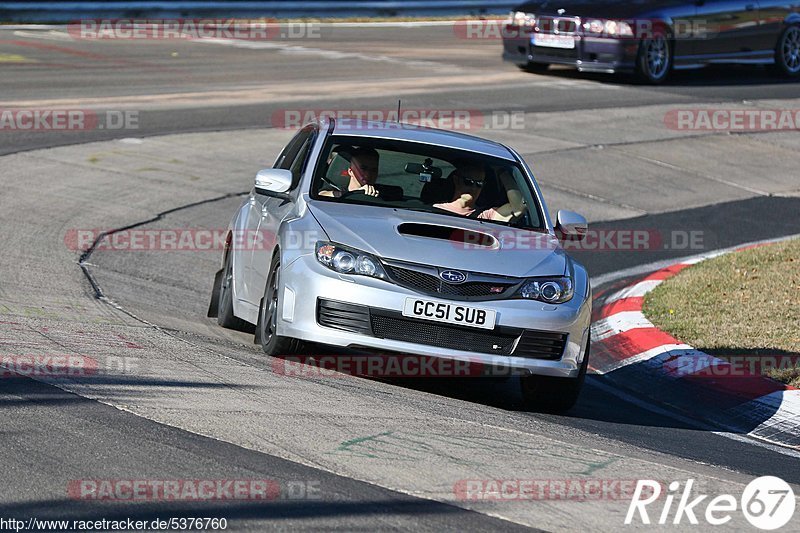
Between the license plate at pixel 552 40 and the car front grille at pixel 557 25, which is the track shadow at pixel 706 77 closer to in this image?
the license plate at pixel 552 40

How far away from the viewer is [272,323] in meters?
7.44

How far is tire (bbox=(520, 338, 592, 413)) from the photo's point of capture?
7.28 metres

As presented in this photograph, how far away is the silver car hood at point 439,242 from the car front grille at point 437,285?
7 cm

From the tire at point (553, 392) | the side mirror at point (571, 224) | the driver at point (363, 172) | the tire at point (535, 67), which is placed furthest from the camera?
the tire at point (535, 67)

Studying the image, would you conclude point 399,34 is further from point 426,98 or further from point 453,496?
point 453,496

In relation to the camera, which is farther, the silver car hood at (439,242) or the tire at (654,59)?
the tire at (654,59)

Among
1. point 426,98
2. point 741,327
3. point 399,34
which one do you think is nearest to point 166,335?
point 741,327

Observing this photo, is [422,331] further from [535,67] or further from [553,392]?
[535,67]

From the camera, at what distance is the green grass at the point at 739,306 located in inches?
356

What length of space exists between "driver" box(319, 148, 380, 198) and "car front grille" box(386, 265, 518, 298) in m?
1.11

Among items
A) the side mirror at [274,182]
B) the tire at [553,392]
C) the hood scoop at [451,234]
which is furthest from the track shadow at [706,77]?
the tire at [553,392]

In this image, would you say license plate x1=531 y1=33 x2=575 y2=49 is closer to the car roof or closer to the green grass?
the green grass

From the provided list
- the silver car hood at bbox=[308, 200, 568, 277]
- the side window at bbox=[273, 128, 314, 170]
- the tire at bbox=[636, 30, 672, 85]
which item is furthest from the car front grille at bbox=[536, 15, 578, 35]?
the silver car hood at bbox=[308, 200, 568, 277]

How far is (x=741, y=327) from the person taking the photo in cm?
952
